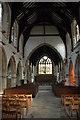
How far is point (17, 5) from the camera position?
13.1 m

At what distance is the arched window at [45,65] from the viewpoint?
33.9 m

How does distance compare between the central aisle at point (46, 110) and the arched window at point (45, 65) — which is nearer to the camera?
the central aisle at point (46, 110)

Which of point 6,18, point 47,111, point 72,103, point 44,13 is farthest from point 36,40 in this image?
point 72,103

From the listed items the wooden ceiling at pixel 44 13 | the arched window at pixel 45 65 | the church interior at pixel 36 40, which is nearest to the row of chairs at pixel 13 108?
the church interior at pixel 36 40

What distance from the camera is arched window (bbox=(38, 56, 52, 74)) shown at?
33.9 metres

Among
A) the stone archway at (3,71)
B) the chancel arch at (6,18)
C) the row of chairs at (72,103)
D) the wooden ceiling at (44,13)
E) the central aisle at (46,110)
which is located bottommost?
the central aisle at (46,110)

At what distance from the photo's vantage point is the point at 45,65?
34125mm

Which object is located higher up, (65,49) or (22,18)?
(22,18)

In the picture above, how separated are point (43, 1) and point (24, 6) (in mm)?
2019

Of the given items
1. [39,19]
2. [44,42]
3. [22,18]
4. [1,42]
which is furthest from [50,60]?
[1,42]

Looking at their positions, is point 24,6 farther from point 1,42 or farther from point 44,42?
point 44,42

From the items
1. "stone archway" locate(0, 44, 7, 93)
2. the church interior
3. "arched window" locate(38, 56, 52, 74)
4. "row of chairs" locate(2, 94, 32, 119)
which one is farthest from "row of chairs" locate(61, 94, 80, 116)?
"arched window" locate(38, 56, 52, 74)

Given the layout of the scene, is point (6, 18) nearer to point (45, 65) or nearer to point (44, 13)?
point (44, 13)

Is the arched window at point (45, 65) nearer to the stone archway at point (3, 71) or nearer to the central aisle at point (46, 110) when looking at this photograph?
the stone archway at point (3, 71)
